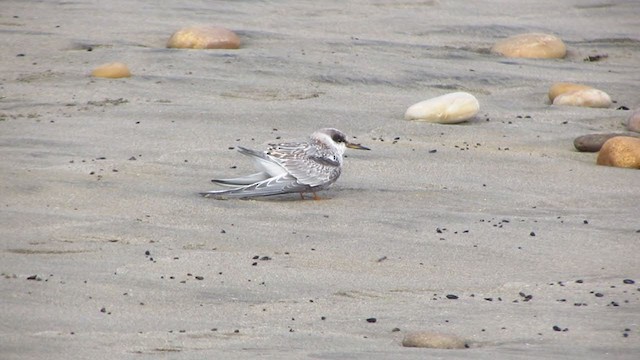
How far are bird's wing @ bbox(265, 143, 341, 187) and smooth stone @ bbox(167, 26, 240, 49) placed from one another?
292cm

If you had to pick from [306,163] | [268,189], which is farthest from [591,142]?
[268,189]

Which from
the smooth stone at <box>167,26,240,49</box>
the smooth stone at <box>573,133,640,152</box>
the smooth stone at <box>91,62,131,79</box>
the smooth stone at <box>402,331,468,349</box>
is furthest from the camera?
the smooth stone at <box>167,26,240,49</box>

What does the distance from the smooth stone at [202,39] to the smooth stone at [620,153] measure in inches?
139

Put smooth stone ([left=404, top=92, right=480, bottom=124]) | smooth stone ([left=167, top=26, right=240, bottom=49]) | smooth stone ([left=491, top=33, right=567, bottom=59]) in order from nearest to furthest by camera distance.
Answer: smooth stone ([left=404, top=92, right=480, bottom=124]), smooth stone ([left=167, top=26, right=240, bottom=49]), smooth stone ([left=491, top=33, right=567, bottom=59])

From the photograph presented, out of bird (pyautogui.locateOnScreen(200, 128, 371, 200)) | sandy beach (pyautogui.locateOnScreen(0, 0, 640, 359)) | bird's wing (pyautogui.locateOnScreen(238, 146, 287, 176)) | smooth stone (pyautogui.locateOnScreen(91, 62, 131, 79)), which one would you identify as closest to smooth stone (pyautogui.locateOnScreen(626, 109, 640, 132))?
sandy beach (pyautogui.locateOnScreen(0, 0, 640, 359))

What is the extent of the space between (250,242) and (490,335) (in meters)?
1.66

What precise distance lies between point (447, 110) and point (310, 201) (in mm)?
1885

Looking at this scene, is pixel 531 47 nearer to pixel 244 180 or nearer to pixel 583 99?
pixel 583 99

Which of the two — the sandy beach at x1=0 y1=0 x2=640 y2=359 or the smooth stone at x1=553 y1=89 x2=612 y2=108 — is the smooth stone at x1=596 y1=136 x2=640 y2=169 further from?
the smooth stone at x1=553 y1=89 x2=612 y2=108

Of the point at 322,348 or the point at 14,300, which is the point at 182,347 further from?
the point at 14,300

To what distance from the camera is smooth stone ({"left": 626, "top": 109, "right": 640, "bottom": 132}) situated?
8.77 meters

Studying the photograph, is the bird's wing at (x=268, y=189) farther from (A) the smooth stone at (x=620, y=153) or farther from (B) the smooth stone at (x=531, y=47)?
(B) the smooth stone at (x=531, y=47)

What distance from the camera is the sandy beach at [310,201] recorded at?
16.1ft

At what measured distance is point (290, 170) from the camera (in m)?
7.16
